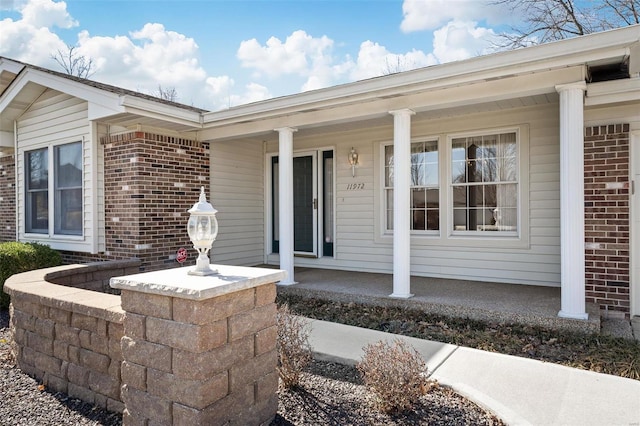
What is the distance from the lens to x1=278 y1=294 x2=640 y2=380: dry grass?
11.6 feet

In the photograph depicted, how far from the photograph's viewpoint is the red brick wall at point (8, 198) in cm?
869

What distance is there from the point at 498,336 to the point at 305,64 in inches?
546

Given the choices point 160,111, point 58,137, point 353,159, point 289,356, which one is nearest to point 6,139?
point 58,137

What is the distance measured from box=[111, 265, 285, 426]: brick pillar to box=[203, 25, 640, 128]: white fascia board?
3357mm

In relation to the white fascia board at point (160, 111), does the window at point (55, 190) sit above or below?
below

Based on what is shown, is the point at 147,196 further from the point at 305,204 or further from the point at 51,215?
the point at 305,204

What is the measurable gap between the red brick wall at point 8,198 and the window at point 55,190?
0.87 m

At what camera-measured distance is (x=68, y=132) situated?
7.09m

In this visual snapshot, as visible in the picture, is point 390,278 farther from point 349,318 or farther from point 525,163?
point 525,163

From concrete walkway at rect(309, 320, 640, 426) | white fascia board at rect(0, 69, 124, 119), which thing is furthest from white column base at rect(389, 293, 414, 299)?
white fascia board at rect(0, 69, 124, 119)

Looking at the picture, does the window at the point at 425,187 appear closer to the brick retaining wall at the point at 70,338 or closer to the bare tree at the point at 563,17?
the brick retaining wall at the point at 70,338

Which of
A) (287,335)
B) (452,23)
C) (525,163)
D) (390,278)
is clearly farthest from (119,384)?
(452,23)

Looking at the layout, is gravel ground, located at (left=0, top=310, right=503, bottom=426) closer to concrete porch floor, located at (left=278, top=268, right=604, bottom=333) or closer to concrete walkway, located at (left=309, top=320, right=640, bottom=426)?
concrete walkway, located at (left=309, top=320, right=640, bottom=426)

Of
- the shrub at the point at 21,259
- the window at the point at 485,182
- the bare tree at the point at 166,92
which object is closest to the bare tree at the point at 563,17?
the window at the point at 485,182
